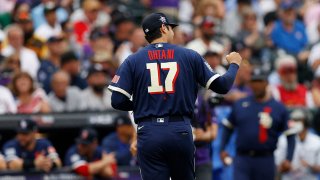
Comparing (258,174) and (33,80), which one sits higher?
(33,80)

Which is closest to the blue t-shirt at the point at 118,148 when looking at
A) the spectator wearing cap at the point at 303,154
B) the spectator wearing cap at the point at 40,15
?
the spectator wearing cap at the point at 303,154

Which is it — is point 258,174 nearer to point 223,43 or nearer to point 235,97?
point 235,97

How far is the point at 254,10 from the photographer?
20.9 meters

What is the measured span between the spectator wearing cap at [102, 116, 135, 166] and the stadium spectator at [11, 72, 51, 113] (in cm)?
114

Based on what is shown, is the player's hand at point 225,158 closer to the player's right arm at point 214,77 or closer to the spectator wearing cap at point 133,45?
the spectator wearing cap at point 133,45

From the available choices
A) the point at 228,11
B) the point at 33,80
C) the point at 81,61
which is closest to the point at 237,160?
the point at 33,80

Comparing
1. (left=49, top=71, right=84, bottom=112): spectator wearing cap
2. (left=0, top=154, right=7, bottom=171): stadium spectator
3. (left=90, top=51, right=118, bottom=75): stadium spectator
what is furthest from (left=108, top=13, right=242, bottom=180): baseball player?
(left=90, top=51, right=118, bottom=75): stadium spectator

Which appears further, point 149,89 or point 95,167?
point 95,167

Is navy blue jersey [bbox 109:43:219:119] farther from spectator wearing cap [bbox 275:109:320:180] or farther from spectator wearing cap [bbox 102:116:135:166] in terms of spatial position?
spectator wearing cap [bbox 275:109:320:180]

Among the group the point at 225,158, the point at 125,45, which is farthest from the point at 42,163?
the point at 125,45

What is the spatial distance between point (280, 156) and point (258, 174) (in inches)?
75.0

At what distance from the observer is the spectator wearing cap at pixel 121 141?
49.2 ft

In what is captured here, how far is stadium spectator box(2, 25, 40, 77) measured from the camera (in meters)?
17.0

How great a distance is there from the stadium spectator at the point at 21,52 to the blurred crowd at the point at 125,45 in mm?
15
